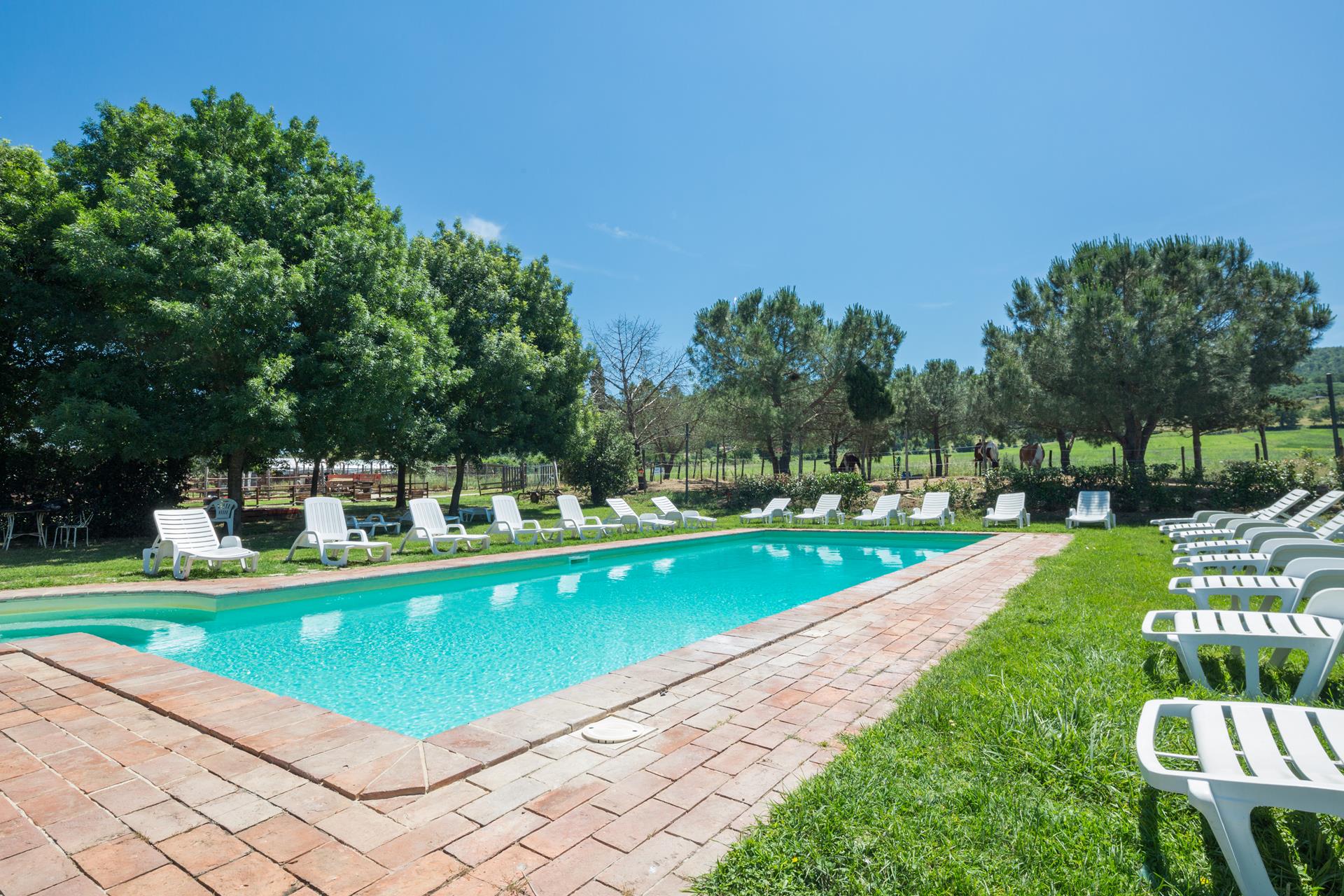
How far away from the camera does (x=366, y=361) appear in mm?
12102

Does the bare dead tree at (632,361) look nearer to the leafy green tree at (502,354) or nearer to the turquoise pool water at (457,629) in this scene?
the leafy green tree at (502,354)

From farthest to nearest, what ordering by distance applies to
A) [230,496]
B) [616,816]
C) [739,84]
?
[230,496] < [739,84] < [616,816]

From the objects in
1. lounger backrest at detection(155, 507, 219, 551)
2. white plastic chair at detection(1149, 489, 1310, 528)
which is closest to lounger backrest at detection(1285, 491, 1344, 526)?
white plastic chair at detection(1149, 489, 1310, 528)

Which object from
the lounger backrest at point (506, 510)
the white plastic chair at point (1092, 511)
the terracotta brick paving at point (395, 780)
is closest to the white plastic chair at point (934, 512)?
the white plastic chair at point (1092, 511)

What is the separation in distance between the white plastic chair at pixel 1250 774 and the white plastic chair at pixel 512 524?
35.6 ft

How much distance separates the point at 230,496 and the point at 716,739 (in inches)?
560

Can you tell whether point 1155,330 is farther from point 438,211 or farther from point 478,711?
point 438,211

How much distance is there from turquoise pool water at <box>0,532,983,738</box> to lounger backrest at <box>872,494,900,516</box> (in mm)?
4366

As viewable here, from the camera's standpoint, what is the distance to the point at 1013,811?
206 cm

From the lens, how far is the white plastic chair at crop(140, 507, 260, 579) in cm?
797

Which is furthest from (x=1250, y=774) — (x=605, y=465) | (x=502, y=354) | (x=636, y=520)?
(x=605, y=465)

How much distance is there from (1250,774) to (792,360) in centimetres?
1979

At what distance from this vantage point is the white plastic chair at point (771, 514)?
16586 mm

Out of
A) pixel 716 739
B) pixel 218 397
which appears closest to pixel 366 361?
pixel 218 397
